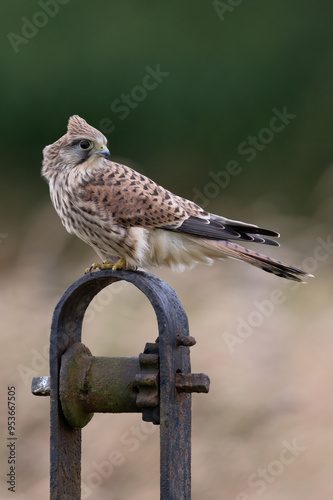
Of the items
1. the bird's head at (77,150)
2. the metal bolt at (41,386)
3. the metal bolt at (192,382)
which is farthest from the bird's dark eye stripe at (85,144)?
the metal bolt at (192,382)

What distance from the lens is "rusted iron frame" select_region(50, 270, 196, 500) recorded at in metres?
1.50

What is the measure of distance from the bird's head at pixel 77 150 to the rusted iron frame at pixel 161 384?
72cm

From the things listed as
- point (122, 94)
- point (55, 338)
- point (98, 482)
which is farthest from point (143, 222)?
point (122, 94)

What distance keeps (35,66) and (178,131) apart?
667 mm

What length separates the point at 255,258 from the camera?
2289mm

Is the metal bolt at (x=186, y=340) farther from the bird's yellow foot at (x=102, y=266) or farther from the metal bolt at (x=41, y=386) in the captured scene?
the bird's yellow foot at (x=102, y=266)

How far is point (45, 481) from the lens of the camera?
9.33ft

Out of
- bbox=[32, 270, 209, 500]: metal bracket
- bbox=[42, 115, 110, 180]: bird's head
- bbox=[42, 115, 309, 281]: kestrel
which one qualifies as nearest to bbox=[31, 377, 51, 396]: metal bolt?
bbox=[32, 270, 209, 500]: metal bracket

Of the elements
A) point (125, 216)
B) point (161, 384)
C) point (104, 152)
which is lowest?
point (161, 384)

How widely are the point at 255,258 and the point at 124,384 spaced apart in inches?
32.4

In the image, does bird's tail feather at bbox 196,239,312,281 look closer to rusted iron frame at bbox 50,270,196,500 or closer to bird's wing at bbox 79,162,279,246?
bird's wing at bbox 79,162,279,246

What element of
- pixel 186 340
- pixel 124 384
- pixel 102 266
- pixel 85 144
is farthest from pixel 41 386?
pixel 85 144

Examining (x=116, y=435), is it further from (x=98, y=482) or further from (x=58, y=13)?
(x=58, y=13)

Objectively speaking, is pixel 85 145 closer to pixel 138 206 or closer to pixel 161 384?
pixel 138 206
